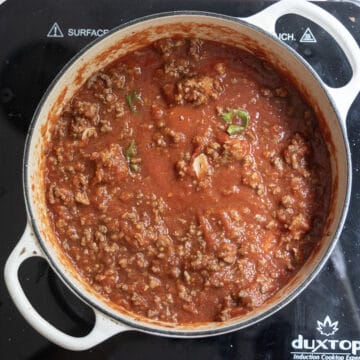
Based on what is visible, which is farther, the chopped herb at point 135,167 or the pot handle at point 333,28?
the chopped herb at point 135,167

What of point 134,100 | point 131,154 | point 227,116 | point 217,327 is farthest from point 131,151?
point 217,327

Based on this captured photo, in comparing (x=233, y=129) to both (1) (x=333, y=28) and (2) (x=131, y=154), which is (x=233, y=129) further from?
(1) (x=333, y=28)

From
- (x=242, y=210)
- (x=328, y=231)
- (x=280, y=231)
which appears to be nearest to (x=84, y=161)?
(x=242, y=210)

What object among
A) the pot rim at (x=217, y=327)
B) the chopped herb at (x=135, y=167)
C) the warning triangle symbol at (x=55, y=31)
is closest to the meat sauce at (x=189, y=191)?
the chopped herb at (x=135, y=167)

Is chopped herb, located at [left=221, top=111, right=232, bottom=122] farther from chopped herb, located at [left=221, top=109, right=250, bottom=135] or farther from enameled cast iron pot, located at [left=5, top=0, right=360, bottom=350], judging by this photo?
enameled cast iron pot, located at [left=5, top=0, right=360, bottom=350]

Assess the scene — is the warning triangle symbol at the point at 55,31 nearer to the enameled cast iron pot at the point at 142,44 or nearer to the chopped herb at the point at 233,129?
the enameled cast iron pot at the point at 142,44

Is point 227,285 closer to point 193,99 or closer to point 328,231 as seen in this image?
point 328,231
